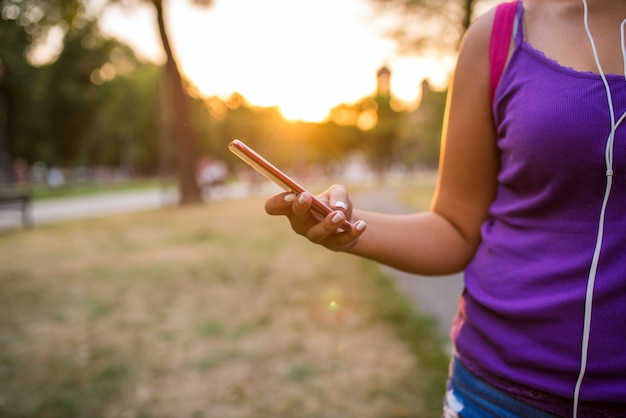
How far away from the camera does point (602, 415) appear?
948 mm

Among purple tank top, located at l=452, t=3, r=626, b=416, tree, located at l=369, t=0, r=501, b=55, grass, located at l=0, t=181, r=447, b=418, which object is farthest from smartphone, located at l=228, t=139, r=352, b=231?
tree, located at l=369, t=0, r=501, b=55

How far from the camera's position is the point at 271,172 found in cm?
101

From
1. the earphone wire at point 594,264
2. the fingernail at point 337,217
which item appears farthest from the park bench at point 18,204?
the earphone wire at point 594,264

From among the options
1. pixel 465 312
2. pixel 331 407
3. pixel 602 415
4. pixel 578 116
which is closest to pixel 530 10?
pixel 578 116

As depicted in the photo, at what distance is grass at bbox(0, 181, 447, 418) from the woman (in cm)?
240

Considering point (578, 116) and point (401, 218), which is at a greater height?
point (578, 116)

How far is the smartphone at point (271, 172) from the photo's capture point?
3.21 feet

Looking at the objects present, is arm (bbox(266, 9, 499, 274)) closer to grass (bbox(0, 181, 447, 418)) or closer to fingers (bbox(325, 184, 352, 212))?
fingers (bbox(325, 184, 352, 212))

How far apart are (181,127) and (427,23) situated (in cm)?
893

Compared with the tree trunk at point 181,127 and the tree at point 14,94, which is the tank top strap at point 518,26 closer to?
the tree trunk at point 181,127

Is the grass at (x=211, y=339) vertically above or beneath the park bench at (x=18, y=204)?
above

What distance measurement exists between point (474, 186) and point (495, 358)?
46 centimetres

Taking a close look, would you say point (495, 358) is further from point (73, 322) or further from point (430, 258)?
point (73, 322)

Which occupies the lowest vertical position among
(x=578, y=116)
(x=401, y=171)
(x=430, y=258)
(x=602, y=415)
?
(x=401, y=171)
